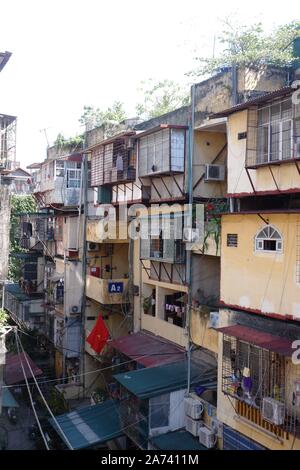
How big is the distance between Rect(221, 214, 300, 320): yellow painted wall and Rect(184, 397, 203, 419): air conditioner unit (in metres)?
3.28

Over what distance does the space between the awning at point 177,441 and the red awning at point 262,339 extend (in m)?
3.60

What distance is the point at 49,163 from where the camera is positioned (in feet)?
91.4

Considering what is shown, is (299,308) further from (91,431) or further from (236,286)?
(91,431)

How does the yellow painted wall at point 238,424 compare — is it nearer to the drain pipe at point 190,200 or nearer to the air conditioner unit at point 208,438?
the air conditioner unit at point 208,438

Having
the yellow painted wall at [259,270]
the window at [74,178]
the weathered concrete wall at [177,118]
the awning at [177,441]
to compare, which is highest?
the weathered concrete wall at [177,118]

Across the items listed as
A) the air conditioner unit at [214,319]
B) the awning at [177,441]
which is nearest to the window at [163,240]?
the air conditioner unit at [214,319]

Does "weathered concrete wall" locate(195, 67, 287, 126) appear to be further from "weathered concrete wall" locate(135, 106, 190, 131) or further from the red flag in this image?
the red flag

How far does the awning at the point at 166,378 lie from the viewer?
14461 mm

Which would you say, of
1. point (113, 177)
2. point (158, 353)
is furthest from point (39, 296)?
point (158, 353)

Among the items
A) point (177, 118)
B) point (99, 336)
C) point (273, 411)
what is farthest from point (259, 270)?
point (99, 336)

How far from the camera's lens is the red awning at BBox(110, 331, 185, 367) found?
Result: 1645 centimetres

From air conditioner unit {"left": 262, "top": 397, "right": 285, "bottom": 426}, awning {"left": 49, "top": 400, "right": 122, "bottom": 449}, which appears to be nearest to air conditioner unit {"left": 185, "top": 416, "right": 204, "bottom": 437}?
awning {"left": 49, "top": 400, "right": 122, "bottom": 449}

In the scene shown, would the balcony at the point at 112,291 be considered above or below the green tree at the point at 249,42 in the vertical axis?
below

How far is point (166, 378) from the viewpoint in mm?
15211
